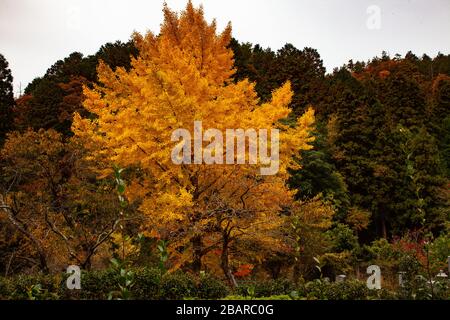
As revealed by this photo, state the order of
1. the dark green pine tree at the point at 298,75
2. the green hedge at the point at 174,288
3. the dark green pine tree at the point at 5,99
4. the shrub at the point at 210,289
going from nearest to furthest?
the green hedge at the point at 174,288, the shrub at the point at 210,289, the dark green pine tree at the point at 5,99, the dark green pine tree at the point at 298,75

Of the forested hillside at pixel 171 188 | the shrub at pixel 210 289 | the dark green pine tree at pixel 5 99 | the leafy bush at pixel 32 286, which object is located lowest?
the shrub at pixel 210 289

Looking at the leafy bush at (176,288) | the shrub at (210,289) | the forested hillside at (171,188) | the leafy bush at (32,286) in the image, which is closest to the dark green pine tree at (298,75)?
the forested hillside at (171,188)

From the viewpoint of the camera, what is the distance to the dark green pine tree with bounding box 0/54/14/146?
98.3 ft

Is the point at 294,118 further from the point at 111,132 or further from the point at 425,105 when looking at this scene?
the point at 111,132

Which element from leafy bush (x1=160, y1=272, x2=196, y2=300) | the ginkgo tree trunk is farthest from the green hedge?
the ginkgo tree trunk

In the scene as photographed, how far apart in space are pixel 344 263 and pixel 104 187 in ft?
41.8

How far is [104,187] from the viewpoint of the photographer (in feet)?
51.8

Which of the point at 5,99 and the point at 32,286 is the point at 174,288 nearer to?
the point at 32,286

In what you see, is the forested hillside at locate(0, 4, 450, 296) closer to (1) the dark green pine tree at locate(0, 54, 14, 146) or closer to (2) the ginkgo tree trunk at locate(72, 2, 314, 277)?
(2) the ginkgo tree trunk at locate(72, 2, 314, 277)

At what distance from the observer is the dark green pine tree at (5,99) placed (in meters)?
30.0

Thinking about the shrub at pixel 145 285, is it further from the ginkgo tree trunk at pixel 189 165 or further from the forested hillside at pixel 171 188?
the ginkgo tree trunk at pixel 189 165

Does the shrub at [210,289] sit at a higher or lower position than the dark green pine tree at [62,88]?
lower

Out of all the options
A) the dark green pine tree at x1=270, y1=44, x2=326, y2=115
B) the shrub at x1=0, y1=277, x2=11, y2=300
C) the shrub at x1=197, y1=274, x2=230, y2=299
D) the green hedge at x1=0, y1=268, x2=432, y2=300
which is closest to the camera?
the shrub at x1=0, y1=277, x2=11, y2=300
